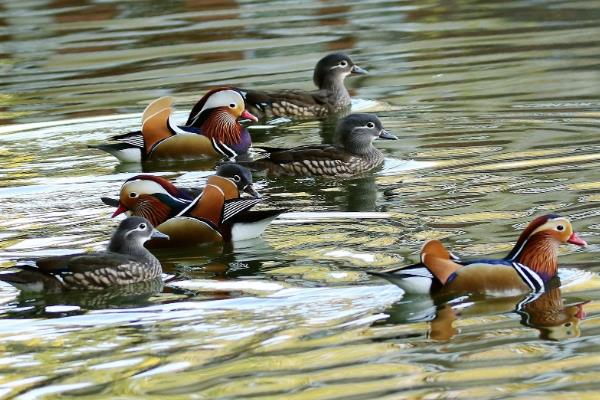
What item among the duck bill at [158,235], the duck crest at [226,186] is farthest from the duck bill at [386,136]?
the duck bill at [158,235]

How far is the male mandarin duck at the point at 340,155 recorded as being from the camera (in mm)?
10922

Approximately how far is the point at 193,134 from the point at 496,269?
4.83m

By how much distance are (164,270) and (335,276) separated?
108 cm

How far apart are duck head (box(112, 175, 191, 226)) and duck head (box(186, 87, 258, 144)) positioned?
2.82 m

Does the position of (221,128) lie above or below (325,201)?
above

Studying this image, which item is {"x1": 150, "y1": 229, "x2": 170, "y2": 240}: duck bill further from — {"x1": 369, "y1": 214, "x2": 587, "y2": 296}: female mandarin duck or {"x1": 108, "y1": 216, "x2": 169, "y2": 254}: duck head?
{"x1": 369, "y1": 214, "x2": 587, "y2": 296}: female mandarin duck

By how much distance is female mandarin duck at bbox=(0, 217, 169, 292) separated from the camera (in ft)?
Result: 25.6

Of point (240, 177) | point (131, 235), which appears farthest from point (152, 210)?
point (240, 177)

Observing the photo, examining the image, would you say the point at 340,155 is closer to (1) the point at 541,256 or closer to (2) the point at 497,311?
(1) the point at 541,256

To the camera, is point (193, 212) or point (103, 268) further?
point (193, 212)

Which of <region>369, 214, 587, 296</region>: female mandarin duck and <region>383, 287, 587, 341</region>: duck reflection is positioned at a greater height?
<region>369, 214, 587, 296</region>: female mandarin duck

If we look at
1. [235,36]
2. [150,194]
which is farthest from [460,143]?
[235,36]

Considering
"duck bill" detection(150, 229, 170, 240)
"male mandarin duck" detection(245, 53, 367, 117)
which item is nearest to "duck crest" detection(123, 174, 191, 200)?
"duck bill" detection(150, 229, 170, 240)

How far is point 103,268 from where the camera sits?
797 centimetres
